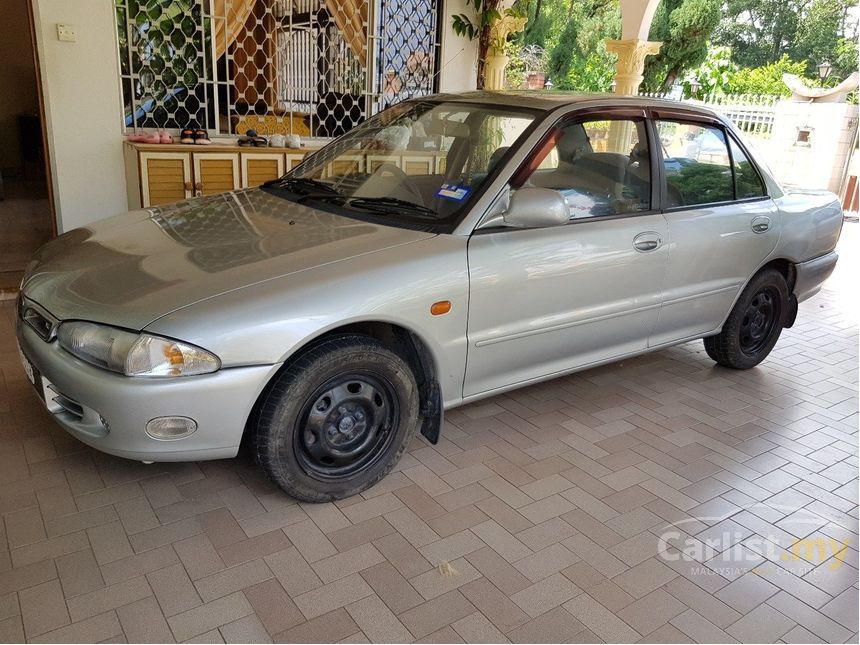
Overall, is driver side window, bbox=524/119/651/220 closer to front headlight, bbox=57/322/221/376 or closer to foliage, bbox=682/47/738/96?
front headlight, bbox=57/322/221/376

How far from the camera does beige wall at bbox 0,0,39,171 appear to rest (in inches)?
447

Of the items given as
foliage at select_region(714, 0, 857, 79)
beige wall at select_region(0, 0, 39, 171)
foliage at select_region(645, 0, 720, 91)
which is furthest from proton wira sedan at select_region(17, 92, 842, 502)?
foliage at select_region(714, 0, 857, 79)

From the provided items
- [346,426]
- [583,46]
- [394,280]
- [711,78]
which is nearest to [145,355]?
[346,426]

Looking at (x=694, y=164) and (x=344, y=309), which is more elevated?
(x=694, y=164)

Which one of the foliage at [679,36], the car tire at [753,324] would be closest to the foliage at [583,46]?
the foliage at [679,36]

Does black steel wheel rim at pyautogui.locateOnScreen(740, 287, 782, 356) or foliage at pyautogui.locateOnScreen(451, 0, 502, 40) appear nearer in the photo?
black steel wheel rim at pyautogui.locateOnScreen(740, 287, 782, 356)

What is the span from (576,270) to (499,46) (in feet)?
17.7

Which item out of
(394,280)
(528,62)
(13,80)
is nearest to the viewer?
(394,280)

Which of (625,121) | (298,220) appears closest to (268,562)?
(298,220)

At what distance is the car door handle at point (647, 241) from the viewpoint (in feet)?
11.3

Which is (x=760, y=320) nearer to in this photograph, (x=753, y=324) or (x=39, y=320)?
(x=753, y=324)

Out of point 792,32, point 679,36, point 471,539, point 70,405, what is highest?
point 792,32

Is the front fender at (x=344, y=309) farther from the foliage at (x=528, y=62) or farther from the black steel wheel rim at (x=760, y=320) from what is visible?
the foliage at (x=528, y=62)

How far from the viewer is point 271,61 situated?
22.6ft
